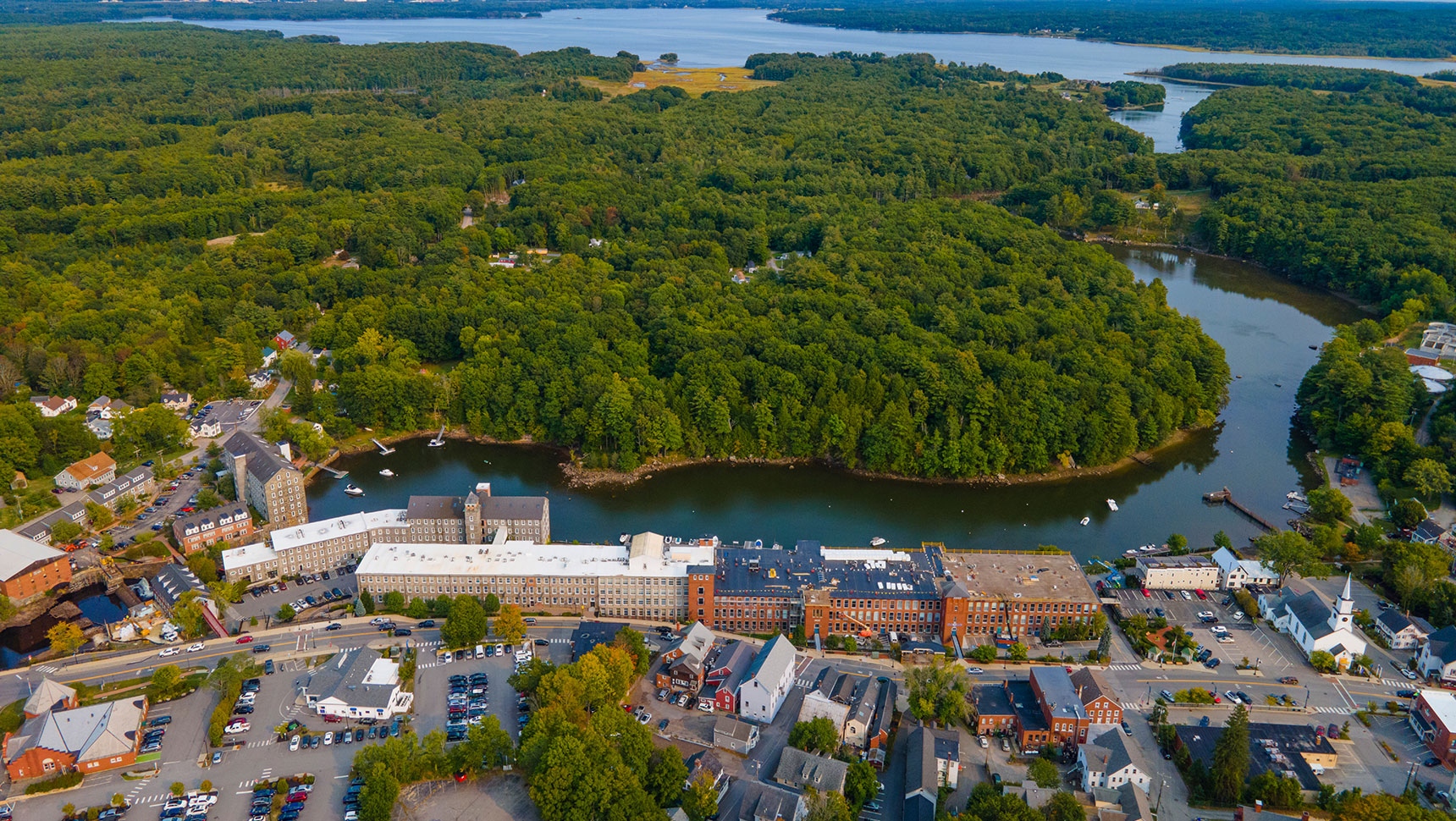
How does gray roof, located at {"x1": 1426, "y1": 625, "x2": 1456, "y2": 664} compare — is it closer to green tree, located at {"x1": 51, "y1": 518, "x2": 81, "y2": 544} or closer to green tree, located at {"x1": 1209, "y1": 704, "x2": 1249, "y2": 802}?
green tree, located at {"x1": 1209, "y1": 704, "x2": 1249, "y2": 802}

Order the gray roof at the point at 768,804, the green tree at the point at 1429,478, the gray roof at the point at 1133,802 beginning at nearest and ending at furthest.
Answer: the gray roof at the point at 768,804 → the gray roof at the point at 1133,802 → the green tree at the point at 1429,478

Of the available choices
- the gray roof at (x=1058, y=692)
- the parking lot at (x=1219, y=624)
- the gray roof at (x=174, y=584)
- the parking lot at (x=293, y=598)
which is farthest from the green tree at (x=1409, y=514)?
the gray roof at (x=174, y=584)

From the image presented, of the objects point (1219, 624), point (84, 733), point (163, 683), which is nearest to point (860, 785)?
point (1219, 624)

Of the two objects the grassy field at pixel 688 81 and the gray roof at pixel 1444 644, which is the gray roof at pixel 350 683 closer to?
the gray roof at pixel 1444 644

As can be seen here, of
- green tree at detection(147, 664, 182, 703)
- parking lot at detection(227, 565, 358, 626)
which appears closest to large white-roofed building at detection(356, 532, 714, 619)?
parking lot at detection(227, 565, 358, 626)

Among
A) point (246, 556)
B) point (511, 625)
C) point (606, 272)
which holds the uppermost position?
point (606, 272)

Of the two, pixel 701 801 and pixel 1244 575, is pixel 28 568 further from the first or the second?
pixel 1244 575
